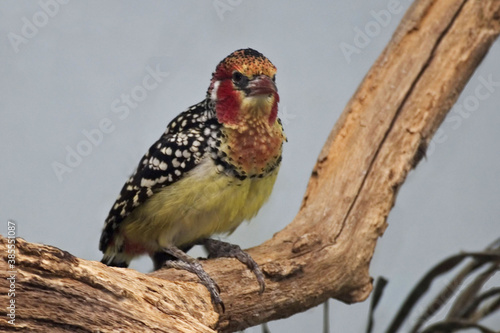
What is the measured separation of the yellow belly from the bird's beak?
400mm

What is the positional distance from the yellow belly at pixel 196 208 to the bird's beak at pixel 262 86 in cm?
40

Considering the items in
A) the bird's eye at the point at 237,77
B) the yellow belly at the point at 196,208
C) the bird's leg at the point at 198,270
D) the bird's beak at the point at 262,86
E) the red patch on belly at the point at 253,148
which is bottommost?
the bird's leg at the point at 198,270

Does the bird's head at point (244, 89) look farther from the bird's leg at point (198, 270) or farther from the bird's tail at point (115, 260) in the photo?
the bird's tail at point (115, 260)

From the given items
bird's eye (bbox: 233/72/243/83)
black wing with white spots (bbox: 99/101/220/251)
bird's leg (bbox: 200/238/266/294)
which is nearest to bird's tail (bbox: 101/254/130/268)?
black wing with white spots (bbox: 99/101/220/251)

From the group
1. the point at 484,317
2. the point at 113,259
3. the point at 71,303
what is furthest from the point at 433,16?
the point at 71,303

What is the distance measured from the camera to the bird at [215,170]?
2967mm

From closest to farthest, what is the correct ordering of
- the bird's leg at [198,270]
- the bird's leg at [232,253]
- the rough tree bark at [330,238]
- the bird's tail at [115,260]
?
the rough tree bark at [330,238]
the bird's leg at [198,270]
the bird's leg at [232,253]
the bird's tail at [115,260]

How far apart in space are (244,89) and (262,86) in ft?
0.43

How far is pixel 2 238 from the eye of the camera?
1.94 meters

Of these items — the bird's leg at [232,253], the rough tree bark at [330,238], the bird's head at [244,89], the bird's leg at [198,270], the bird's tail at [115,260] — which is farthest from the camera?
the bird's tail at [115,260]

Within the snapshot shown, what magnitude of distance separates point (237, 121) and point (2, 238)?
1403 mm

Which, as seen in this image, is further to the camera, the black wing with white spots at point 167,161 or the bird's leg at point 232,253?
the black wing with white spots at point 167,161

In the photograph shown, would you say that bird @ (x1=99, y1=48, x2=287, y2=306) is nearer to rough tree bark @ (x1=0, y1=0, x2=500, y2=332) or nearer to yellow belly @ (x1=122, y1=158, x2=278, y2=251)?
yellow belly @ (x1=122, y1=158, x2=278, y2=251)

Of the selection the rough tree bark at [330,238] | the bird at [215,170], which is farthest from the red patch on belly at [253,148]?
the rough tree bark at [330,238]
